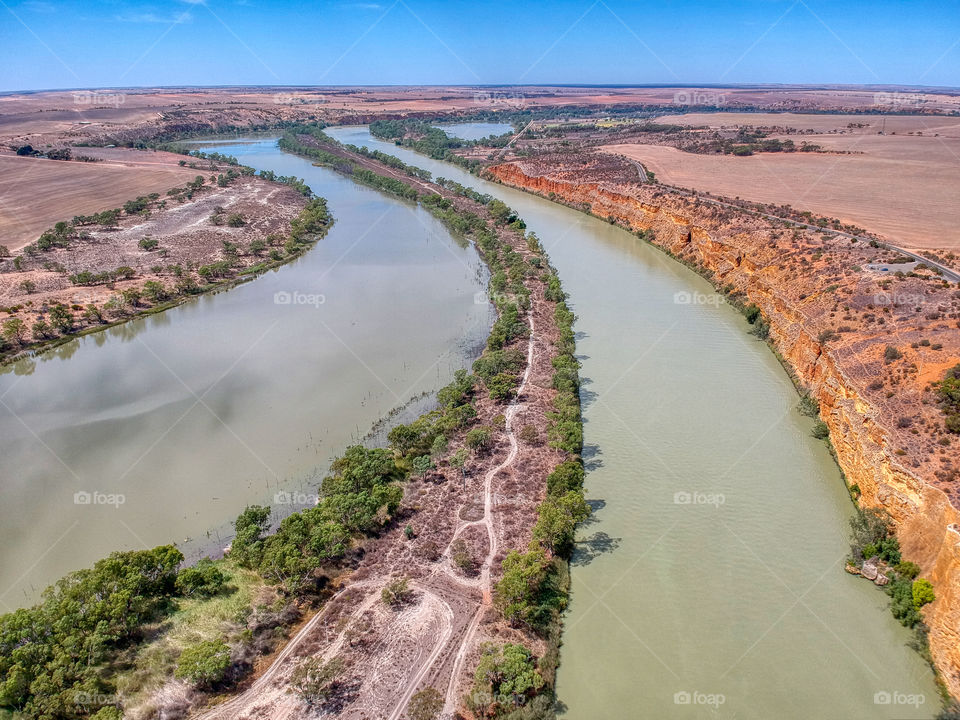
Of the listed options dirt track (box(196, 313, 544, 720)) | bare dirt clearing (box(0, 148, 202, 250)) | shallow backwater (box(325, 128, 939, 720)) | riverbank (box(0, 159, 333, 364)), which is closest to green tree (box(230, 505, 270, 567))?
dirt track (box(196, 313, 544, 720))

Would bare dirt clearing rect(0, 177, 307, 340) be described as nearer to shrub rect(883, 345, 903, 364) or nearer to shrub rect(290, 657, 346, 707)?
shrub rect(290, 657, 346, 707)

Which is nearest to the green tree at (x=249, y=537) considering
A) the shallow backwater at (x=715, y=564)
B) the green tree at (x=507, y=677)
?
the green tree at (x=507, y=677)

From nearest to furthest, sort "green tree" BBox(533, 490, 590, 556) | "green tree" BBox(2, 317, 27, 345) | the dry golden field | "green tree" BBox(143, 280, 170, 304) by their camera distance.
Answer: "green tree" BBox(533, 490, 590, 556) < "green tree" BBox(2, 317, 27, 345) < "green tree" BBox(143, 280, 170, 304) < the dry golden field

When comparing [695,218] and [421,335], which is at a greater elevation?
[695,218]

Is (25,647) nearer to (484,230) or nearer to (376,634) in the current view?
(376,634)

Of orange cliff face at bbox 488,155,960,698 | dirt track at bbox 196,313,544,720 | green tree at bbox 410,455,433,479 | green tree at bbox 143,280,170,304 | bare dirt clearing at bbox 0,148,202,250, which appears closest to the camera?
dirt track at bbox 196,313,544,720

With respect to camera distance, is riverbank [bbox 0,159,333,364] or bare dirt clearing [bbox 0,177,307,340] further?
bare dirt clearing [bbox 0,177,307,340]

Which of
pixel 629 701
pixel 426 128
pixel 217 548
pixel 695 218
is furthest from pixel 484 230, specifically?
pixel 426 128
